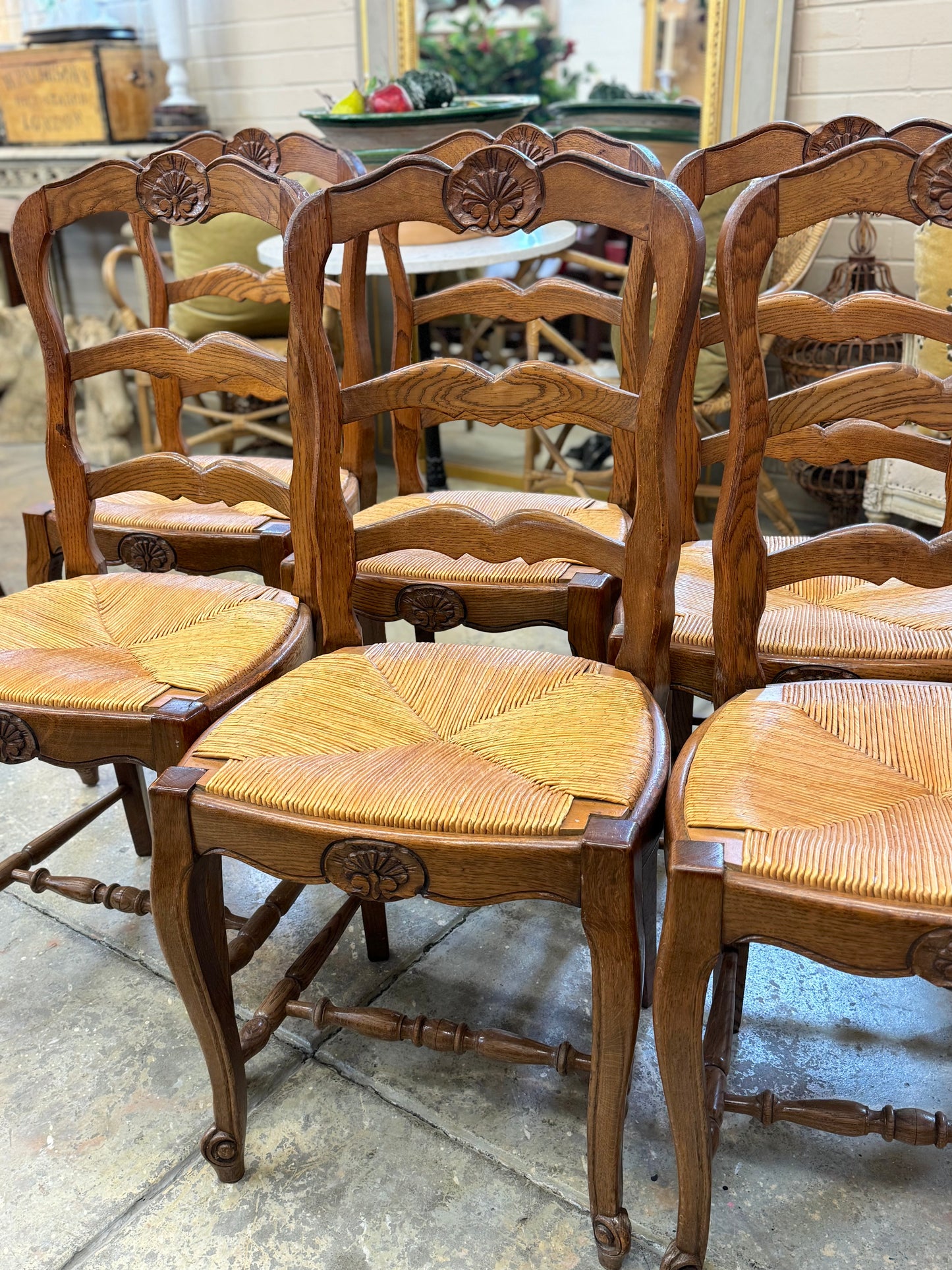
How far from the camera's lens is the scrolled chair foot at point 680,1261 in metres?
1.08

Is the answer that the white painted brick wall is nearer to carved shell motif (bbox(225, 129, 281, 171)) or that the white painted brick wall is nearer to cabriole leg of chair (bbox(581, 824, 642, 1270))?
carved shell motif (bbox(225, 129, 281, 171))

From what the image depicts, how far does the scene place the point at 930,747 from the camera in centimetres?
108

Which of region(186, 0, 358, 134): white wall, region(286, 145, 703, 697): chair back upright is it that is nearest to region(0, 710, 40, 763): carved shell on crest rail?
region(286, 145, 703, 697): chair back upright

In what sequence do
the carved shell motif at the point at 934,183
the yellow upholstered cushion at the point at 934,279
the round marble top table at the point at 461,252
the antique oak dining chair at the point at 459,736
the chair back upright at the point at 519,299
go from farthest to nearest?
the round marble top table at the point at 461,252 < the yellow upholstered cushion at the point at 934,279 < the chair back upright at the point at 519,299 < the carved shell motif at the point at 934,183 < the antique oak dining chair at the point at 459,736

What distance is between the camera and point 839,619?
54.2 inches

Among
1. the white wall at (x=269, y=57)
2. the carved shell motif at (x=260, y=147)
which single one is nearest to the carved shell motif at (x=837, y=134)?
the carved shell motif at (x=260, y=147)

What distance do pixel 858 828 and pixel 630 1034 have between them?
0.98 feet

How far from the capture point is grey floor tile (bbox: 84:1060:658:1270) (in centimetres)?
114

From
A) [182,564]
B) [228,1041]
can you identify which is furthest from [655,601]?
[182,564]

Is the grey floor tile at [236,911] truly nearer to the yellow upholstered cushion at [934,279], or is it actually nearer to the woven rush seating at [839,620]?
the woven rush seating at [839,620]

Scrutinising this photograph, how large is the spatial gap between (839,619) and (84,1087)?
1160 millimetres

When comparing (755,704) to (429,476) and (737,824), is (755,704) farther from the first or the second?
(429,476)

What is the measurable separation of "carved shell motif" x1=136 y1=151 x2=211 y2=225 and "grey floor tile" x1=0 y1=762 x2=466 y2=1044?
1.06 meters

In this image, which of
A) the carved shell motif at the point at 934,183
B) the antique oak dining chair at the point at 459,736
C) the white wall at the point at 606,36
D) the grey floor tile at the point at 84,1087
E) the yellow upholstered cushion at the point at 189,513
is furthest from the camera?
the white wall at the point at 606,36
